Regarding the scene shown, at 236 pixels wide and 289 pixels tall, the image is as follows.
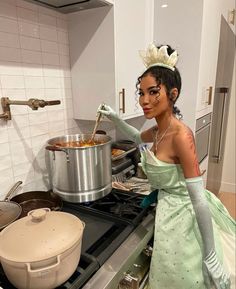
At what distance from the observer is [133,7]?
1258 mm

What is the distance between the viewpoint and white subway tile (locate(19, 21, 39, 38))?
102cm

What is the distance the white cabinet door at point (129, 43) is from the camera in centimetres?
116

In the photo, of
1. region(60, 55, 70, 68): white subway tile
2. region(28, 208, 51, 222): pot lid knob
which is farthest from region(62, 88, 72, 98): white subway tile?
region(28, 208, 51, 222): pot lid knob

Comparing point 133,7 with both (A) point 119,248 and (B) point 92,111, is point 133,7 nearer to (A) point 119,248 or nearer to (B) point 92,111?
(B) point 92,111

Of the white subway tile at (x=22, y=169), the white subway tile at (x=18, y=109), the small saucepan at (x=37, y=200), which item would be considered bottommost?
the small saucepan at (x=37, y=200)

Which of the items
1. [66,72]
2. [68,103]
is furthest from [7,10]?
[68,103]

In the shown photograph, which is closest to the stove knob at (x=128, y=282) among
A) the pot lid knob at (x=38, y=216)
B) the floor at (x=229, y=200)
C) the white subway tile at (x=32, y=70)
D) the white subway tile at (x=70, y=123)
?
the pot lid knob at (x=38, y=216)

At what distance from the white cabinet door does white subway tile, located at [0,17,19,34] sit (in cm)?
44

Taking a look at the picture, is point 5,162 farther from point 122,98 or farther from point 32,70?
point 122,98

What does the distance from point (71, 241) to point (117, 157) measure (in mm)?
776

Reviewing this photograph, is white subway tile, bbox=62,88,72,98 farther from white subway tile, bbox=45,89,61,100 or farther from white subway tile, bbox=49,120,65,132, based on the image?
white subway tile, bbox=49,120,65,132

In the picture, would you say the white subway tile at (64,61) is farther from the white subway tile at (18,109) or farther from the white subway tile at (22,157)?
the white subway tile at (22,157)

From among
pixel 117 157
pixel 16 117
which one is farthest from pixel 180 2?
pixel 16 117

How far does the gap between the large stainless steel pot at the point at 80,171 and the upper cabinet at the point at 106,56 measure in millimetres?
320
